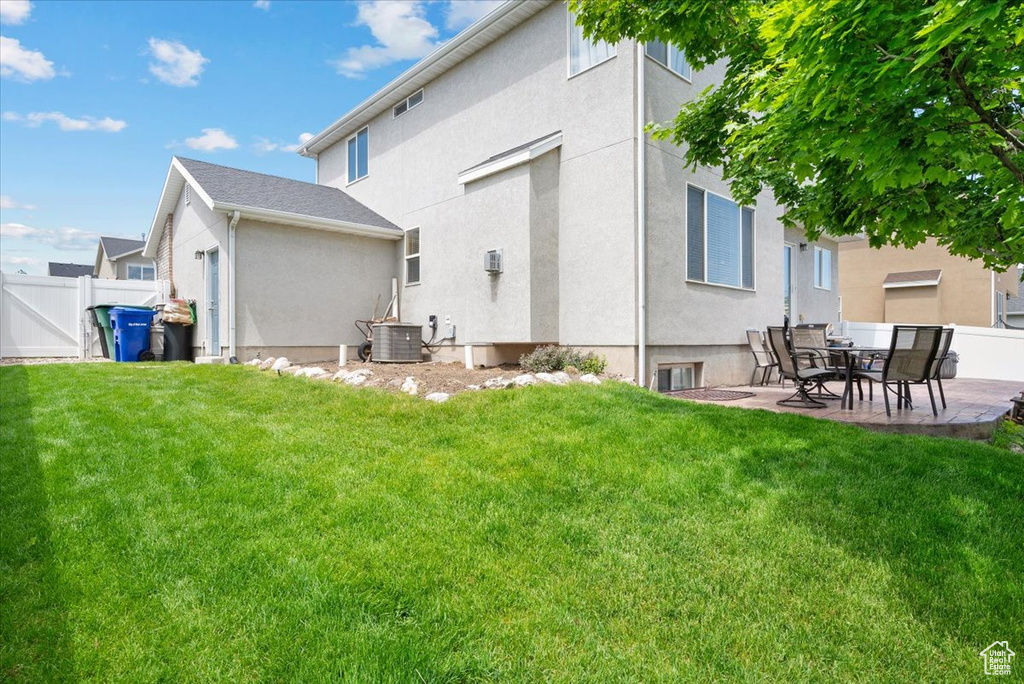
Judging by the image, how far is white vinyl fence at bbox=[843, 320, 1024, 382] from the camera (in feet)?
41.6

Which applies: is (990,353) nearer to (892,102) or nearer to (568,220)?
(568,220)

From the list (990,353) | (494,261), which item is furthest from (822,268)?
(494,261)

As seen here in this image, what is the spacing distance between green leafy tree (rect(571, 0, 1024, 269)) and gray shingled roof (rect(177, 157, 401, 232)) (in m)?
8.95

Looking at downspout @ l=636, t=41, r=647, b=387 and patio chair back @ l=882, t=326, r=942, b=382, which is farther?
downspout @ l=636, t=41, r=647, b=387

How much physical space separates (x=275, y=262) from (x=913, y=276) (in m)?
27.2

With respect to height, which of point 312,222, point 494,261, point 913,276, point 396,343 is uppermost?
point 913,276

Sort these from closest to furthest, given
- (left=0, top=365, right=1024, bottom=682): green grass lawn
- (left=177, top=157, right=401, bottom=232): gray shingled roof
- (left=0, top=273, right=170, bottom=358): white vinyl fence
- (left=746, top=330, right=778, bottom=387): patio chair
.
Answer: (left=0, top=365, right=1024, bottom=682): green grass lawn < (left=746, top=330, right=778, bottom=387): patio chair < (left=177, top=157, right=401, bottom=232): gray shingled roof < (left=0, top=273, right=170, bottom=358): white vinyl fence

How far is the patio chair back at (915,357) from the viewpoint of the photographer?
5.85 m

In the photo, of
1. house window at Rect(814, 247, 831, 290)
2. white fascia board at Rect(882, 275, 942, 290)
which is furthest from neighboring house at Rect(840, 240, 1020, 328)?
house window at Rect(814, 247, 831, 290)

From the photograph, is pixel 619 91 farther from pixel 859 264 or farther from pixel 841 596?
pixel 859 264

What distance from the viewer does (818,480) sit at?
3736 millimetres

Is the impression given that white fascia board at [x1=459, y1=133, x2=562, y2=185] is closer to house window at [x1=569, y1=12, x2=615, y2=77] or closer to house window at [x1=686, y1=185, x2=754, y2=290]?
Answer: house window at [x1=569, y1=12, x2=615, y2=77]

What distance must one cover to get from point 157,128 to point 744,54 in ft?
57.8

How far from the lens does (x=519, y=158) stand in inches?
338
